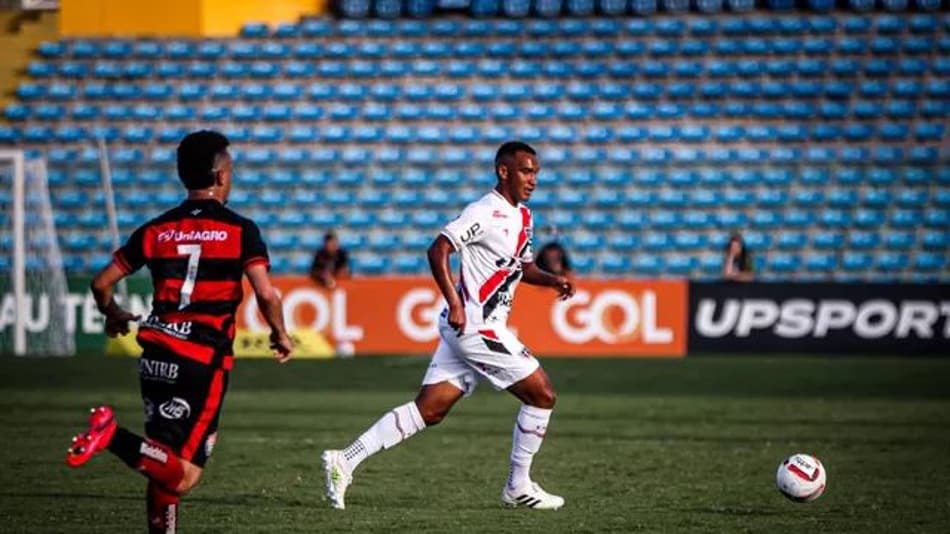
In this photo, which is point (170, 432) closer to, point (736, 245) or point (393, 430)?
point (393, 430)

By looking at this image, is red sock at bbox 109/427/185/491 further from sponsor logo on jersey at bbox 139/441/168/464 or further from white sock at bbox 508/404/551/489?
white sock at bbox 508/404/551/489

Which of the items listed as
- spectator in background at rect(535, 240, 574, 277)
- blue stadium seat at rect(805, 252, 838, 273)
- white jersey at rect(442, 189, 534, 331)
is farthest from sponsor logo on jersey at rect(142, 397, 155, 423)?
blue stadium seat at rect(805, 252, 838, 273)

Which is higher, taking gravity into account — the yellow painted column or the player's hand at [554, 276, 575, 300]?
the yellow painted column

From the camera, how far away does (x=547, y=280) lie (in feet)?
35.8

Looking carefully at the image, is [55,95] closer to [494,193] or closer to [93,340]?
[93,340]

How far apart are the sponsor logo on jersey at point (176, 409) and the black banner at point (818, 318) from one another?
17.9m

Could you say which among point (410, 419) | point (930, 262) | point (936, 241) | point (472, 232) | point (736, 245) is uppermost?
point (472, 232)

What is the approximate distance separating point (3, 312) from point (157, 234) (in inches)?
746

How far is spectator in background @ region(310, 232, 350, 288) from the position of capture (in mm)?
26031

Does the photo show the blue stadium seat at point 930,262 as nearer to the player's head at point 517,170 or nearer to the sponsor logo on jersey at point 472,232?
the player's head at point 517,170

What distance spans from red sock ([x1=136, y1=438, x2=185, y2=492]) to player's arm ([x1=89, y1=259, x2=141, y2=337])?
617 millimetres

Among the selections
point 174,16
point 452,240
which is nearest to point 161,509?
point 452,240

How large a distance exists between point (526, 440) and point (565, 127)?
20.7 metres

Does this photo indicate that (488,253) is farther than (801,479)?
Yes
